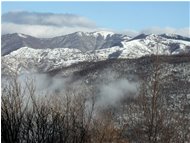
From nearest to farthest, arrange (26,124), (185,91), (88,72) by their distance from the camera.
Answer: (26,124), (185,91), (88,72)

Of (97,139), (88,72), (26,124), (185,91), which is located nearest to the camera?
(26,124)

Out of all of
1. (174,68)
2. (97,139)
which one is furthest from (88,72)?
(97,139)

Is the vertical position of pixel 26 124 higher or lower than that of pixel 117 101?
higher

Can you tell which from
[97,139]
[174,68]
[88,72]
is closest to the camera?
[97,139]

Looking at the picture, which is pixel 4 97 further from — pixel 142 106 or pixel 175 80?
pixel 175 80

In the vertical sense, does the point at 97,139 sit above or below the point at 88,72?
above

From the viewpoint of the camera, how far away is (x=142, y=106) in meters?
17.2

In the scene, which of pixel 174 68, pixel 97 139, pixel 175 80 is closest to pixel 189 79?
pixel 175 80

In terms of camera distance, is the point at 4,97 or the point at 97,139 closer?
the point at 4,97

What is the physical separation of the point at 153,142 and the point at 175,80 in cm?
11008

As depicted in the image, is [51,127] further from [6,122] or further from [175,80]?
[175,80]

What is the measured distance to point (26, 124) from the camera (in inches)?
667

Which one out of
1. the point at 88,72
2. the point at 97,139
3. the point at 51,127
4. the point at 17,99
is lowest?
the point at 88,72

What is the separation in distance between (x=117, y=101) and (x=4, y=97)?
348 ft
